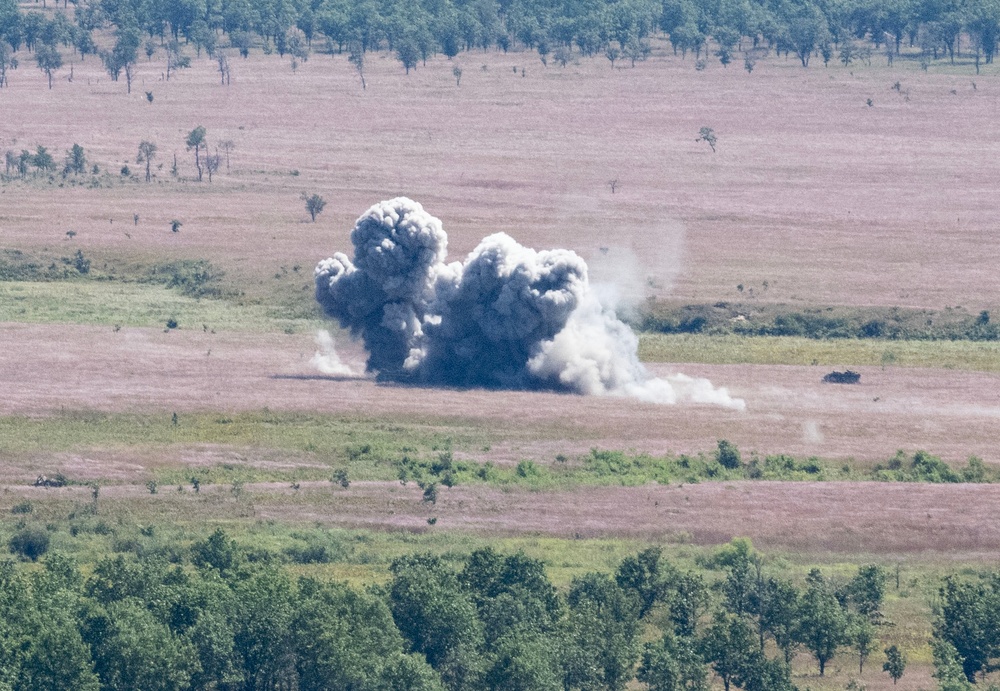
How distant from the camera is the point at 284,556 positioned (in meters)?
88.1

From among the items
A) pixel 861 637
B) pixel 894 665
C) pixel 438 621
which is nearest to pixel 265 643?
pixel 438 621

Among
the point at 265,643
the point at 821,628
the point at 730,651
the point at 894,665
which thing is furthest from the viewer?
the point at 821,628

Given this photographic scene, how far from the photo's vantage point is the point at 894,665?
73.6 m

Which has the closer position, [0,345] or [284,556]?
[284,556]

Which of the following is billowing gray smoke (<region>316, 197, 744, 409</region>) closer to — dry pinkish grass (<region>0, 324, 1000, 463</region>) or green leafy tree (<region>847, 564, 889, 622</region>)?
dry pinkish grass (<region>0, 324, 1000, 463</region>)

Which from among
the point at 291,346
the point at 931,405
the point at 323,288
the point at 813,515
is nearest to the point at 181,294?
the point at 291,346

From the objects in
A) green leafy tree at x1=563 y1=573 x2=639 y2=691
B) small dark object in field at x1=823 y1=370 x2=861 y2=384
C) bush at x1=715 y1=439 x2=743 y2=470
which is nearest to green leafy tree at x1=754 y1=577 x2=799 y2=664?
green leafy tree at x1=563 y1=573 x2=639 y2=691

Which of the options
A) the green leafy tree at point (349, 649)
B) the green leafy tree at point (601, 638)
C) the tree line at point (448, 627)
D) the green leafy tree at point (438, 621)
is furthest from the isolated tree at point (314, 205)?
the green leafy tree at point (349, 649)

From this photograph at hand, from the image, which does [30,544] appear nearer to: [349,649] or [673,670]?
[349,649]

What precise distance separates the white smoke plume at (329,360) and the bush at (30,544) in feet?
132

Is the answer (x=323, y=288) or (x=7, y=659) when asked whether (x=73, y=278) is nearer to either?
(x=323, y=288)

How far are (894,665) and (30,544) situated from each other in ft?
127

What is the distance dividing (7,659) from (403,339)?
61.3 meters

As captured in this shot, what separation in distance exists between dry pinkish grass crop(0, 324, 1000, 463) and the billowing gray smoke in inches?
102
